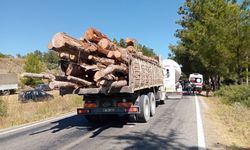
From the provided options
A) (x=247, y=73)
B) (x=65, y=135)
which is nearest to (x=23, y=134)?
(x=65, y=135)

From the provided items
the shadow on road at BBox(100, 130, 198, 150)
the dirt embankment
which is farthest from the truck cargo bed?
the dirt embankment

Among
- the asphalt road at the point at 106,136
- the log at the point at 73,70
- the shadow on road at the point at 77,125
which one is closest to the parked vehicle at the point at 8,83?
the shadow on road at the point at 77,125

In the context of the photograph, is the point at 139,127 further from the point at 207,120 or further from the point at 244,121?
the point at 244,121

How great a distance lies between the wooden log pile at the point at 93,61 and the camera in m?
10.8

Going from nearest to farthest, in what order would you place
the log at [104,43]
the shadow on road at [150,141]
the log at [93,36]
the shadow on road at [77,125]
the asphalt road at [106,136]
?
the shadow on road at [150,141], the asphalt road at [106,136], the log at [104,43], the log at [93,36], the shadow on road at [77,125]

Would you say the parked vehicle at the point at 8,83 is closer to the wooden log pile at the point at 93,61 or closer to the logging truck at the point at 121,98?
the logging truck at the point at 121,98

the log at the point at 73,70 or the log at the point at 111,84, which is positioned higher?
the log at the point at 73,70

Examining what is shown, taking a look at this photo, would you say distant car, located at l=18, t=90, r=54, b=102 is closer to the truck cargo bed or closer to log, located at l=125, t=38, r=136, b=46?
log, located at l=125, t=38, r=136, b=46

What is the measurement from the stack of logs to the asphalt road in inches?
63.6

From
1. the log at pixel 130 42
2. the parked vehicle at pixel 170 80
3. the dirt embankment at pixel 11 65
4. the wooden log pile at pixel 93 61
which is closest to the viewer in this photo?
the wooden log pile at pixel 93 61

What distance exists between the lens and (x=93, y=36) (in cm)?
1127

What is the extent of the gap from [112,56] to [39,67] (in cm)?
4968

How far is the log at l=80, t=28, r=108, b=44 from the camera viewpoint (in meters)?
11.3

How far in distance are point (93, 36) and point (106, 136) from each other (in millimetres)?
3219
